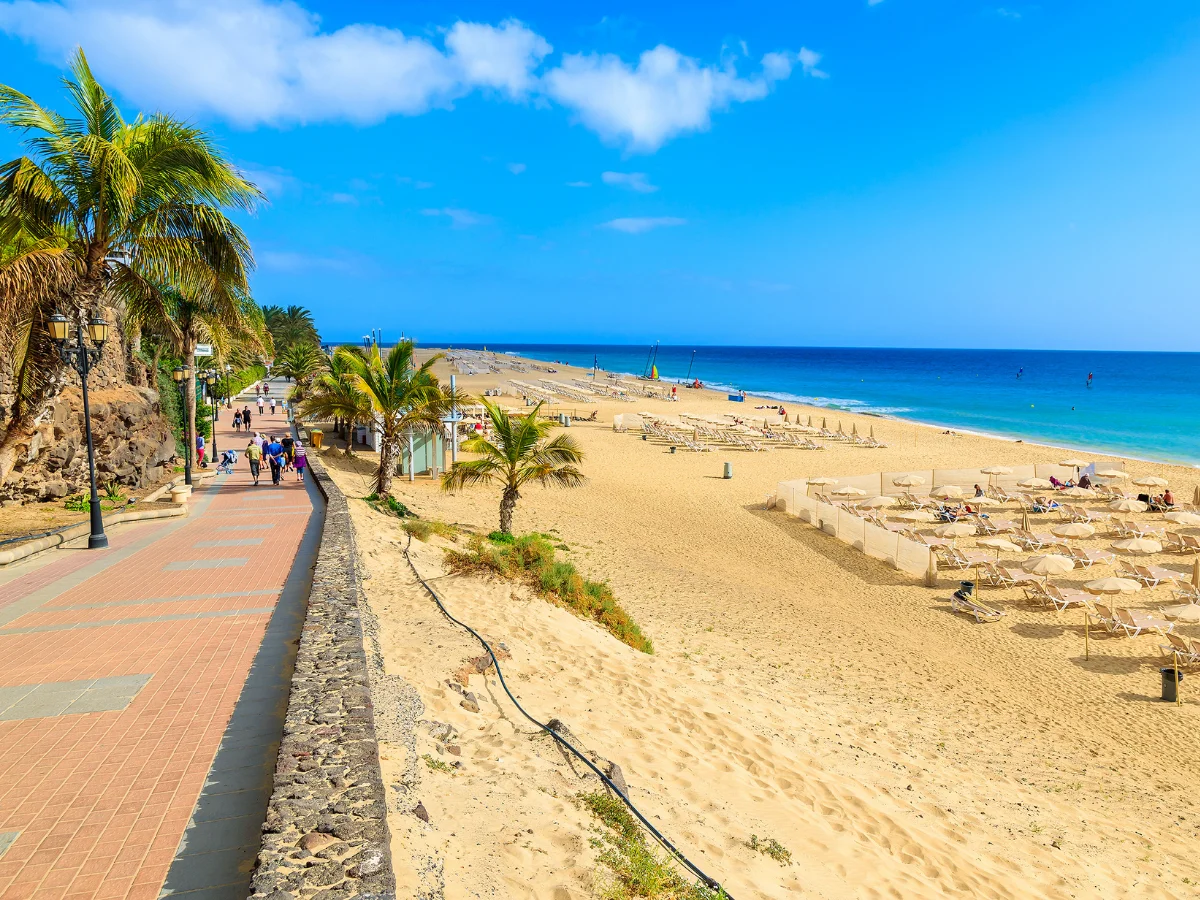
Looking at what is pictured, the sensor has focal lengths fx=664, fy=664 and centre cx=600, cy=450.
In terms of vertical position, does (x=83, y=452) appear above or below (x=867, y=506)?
above

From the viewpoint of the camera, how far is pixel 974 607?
12172mm

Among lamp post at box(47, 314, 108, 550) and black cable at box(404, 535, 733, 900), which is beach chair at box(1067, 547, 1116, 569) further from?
lamp post at box(47, 314, 108, 550)

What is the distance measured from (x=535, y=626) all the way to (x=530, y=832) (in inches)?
185

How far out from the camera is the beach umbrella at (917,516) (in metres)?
17.4

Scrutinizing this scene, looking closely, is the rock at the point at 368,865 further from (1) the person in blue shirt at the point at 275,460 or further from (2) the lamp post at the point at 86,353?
(1) the person in blue shirt at the point at 275,460

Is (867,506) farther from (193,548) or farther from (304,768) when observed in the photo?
(304,768)

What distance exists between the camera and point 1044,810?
648 centimetres

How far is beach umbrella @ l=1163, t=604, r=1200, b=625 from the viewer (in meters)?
10.9

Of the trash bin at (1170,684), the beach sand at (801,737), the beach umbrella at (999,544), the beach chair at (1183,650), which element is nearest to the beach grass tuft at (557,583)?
the beach sand at (801,737)

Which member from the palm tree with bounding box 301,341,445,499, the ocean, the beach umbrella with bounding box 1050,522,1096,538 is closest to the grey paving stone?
the palm tree with bounding box 301,341,445,499

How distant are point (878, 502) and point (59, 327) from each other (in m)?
18.3

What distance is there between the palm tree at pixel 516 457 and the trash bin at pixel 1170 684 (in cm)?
992

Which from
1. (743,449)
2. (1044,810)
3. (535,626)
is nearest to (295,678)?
(535,626)

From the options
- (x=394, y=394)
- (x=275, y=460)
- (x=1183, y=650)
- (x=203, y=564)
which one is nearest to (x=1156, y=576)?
(x=1183, y=650)
